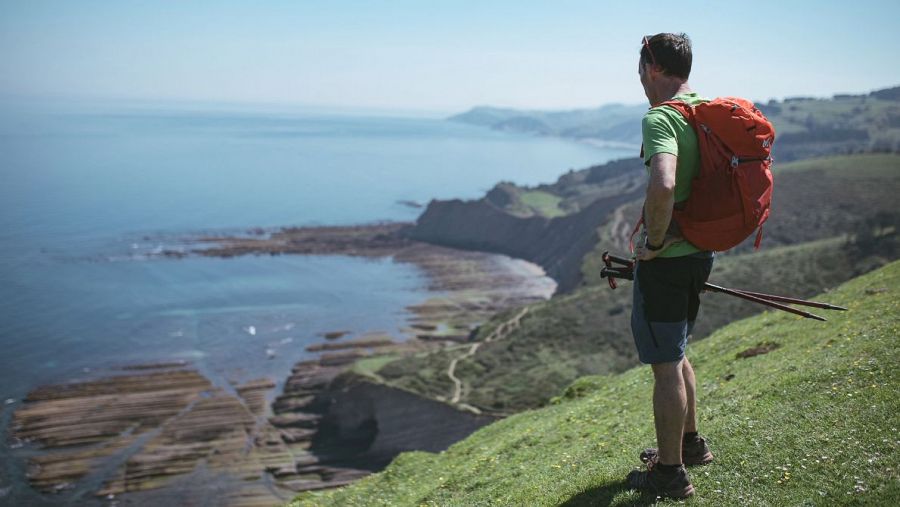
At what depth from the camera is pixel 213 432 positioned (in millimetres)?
44781

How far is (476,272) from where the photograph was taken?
105438 mm

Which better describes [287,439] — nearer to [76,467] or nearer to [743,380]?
[76,467]

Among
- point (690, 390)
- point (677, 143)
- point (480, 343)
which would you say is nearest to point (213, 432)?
point (480, 343)

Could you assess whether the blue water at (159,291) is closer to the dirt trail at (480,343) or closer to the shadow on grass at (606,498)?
the dirt trail at (480,343)

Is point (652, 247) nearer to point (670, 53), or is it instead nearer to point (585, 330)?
point (670, 53)

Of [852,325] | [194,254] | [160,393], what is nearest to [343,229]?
[194,254]

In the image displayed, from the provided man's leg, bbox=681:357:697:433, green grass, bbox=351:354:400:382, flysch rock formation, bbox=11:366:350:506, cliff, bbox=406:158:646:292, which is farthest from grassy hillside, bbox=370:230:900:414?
cliff, bbox=406:158:646:292

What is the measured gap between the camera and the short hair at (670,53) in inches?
234

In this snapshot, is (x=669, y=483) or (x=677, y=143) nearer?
(x=677, y=143)

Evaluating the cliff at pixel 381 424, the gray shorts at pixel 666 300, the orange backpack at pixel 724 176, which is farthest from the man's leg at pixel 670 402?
the cliff at pixel 381 424

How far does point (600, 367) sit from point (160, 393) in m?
32.3

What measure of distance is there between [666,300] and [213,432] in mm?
43753

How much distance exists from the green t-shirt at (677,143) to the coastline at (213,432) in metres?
33.8

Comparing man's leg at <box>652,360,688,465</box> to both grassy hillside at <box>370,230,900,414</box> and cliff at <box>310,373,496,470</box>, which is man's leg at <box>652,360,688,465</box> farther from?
grassy hillside at <box>370,230,900,414</box>
